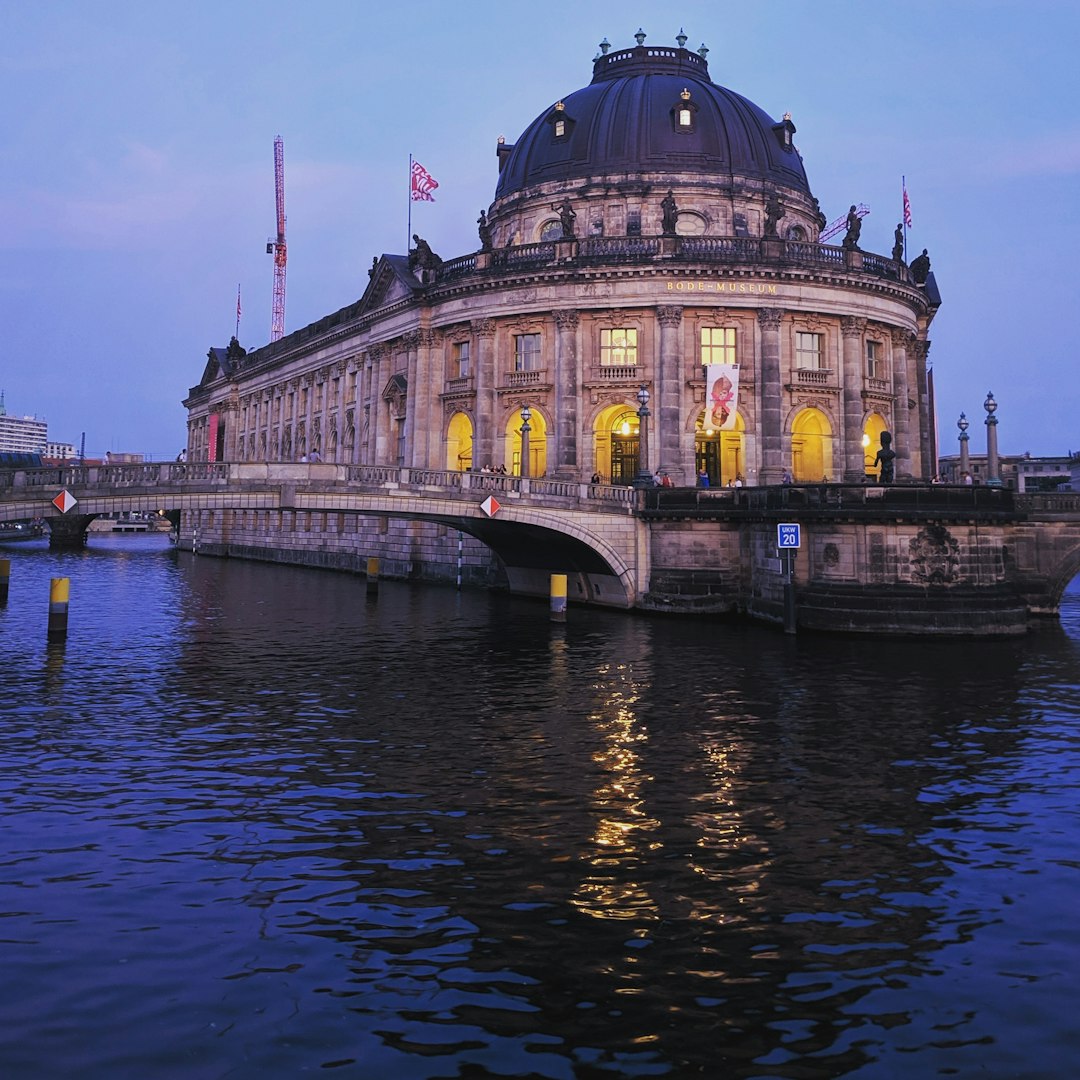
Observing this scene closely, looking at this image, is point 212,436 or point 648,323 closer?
point 648,323

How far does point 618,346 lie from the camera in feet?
166

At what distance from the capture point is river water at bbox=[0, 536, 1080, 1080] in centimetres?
816

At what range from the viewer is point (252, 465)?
35594 mm

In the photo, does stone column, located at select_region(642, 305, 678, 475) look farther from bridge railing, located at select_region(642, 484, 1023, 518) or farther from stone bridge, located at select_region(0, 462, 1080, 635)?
bridge railing, located at select_region(642, 484, 1023, 518)

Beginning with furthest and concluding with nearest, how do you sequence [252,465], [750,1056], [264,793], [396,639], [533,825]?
[252,465], [396,639], [264,793], [533,825], [750,1056]

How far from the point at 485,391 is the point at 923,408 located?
3042 cm

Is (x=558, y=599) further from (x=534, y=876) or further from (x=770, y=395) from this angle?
(x=534, y=876)

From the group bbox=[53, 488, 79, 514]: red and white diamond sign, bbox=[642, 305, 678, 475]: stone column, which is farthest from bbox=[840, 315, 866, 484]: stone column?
bbox=[53, 488, 79, 514]: red and white diamond sign

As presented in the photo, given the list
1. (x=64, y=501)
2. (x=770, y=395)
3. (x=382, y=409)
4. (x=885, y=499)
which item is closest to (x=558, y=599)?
(x=885, y=499)

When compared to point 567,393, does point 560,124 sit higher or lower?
higher

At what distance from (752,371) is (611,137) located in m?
20.0

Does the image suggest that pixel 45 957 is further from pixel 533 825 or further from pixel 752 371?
pixel 752 371

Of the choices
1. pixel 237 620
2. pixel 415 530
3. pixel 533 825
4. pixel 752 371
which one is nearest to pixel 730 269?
pixel 752 371

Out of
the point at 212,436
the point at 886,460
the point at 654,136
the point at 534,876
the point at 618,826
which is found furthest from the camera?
the point at 212,436
